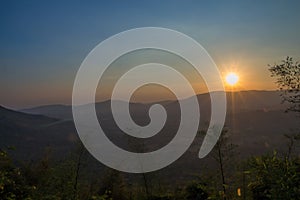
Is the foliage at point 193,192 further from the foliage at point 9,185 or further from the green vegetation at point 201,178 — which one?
the foliage at point 9,185

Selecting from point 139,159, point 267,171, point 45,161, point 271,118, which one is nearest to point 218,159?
point 139,159

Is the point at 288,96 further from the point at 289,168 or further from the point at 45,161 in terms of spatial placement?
the point at 45,161

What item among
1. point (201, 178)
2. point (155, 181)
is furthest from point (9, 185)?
point (155, 181)

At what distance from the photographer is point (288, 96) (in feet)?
63.7

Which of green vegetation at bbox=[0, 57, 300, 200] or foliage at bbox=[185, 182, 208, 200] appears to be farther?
foliage at bbox=[185, 182, 208, 200]

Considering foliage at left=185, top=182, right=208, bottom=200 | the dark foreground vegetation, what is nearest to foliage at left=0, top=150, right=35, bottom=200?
the dark foreground vegetation

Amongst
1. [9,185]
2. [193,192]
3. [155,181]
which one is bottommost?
[9,185]

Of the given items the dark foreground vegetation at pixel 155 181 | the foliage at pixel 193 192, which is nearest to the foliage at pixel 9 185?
the dark foreground vegetation at pixel 155 181

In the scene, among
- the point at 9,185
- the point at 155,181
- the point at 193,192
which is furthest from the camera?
the point at 155,181

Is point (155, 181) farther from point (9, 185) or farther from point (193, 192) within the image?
point (9, 185)

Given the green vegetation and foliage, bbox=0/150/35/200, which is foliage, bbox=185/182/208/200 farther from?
foliage, bbox=0/150/35/200

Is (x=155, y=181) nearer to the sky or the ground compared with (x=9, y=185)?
nearer to the sky

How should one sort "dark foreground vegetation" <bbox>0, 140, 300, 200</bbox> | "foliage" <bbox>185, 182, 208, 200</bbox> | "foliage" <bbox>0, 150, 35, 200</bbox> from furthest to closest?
"foliage" <bbox>185, 182, 208, 200</bbox> → "foliage" <bbox>0, 150, 35, 200</bbox> → "dark foreground vegetation" <bbox>0, 140, 300, 200</bbox>

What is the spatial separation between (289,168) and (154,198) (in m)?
22.9
